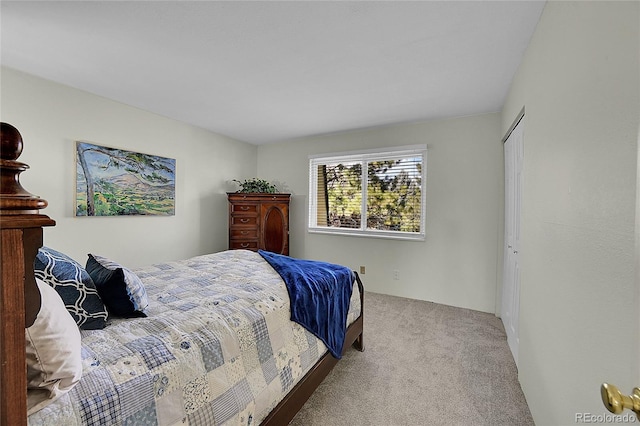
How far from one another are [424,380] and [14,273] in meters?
2.27

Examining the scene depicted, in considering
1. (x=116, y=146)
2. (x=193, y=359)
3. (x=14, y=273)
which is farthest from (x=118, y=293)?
(x=116, y=146)

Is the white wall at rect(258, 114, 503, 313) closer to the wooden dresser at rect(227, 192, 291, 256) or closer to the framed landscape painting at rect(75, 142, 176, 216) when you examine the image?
the wooden dresser at rect(227, 192, 291, 256)

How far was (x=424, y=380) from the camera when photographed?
6.40 ft

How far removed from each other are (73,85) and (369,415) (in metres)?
3.84

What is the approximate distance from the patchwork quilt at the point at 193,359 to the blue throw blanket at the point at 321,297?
0.21ft

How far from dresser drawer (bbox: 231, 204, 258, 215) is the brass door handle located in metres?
3.97

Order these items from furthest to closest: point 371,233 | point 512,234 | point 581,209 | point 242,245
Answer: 1. point 242,245
2. point 371,233
3. point 512,234
4. point 581,209

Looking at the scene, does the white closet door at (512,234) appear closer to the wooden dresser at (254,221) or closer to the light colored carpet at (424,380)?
the light colored carpet at (424,380)

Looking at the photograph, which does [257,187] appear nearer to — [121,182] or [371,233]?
[121,182]

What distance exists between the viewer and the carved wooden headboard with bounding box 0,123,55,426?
1.64 ft

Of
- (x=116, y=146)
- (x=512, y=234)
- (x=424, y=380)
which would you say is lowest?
(x=424, y=380)

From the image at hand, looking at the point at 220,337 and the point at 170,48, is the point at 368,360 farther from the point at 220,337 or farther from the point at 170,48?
the point at 170,48

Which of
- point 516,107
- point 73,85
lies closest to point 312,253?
point 516,107

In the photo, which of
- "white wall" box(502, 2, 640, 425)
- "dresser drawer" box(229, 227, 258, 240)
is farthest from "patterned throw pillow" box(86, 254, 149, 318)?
"dresser drawer" box(229, 227, 258, 240)
